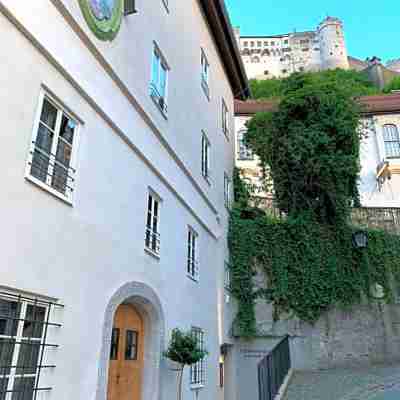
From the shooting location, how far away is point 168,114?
9.84 metres

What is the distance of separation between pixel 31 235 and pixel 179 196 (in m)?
5.63

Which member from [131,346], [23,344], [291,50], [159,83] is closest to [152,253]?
[131,346]

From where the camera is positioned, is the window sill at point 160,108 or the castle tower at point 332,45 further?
the castle tower at point 332,45

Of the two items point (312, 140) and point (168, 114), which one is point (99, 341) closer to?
point (168, 114)

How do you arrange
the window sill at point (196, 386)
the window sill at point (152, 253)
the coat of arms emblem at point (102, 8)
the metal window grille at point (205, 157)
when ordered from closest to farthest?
the coat of arms emblem at point (102, 8) < the window sill at point (152, 253) < the window sill at point (196, 386) < the metal window grille at point (205, 157)

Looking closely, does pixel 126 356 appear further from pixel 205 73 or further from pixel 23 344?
pixel 205 73

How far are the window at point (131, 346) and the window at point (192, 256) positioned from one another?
317 cm

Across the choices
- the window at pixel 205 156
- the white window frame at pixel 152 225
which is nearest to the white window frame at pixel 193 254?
the white window frame at pixel 152 225

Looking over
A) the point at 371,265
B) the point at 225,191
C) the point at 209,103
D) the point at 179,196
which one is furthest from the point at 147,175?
the point at 371,265

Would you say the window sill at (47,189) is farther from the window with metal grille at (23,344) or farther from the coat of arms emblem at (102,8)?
the coat of arms emblem at (102,8)

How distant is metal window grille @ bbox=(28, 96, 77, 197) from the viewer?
5172 mm

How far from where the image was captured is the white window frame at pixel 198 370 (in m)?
9.94

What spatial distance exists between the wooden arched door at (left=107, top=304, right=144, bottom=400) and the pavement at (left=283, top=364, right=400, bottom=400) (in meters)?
3.76

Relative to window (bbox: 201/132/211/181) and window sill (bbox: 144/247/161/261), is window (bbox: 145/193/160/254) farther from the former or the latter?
window (bbox: 201/132/211/181)
